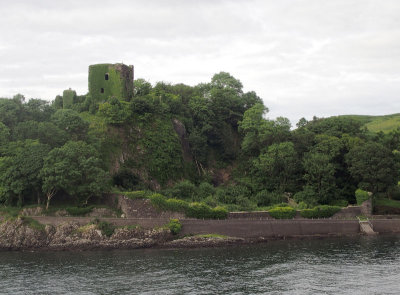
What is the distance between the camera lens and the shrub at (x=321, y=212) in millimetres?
61062

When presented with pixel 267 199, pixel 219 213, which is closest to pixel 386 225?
pixel 267 199

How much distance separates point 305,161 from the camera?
69.9 metres

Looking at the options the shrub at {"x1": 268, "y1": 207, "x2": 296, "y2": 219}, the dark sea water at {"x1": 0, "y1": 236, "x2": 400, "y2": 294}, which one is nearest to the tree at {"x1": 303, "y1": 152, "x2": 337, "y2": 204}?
the shrub at {"x1": 268, "y1": 207, "x2": 296, "y2": 219}

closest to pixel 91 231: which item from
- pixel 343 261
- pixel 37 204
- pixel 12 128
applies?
pixel 37 204

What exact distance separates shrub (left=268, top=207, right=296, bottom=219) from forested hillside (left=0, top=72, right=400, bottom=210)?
481 cm

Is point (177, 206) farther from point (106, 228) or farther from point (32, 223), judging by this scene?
point (32, 223)

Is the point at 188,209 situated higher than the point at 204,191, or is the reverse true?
the point at 204,191

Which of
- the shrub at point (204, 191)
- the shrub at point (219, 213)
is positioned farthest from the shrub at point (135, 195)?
the shrub at point (204, 191)

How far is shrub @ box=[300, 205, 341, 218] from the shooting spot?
61.1 m

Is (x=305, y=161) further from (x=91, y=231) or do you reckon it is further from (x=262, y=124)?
(x=91, y=231)

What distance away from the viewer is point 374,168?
216 feet

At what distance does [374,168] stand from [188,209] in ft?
90.3

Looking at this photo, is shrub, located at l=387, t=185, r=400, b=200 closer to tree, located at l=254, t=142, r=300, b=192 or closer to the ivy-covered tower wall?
tree, located at l=254, t=142, r=300, b=192

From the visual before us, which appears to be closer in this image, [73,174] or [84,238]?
[84,238]
